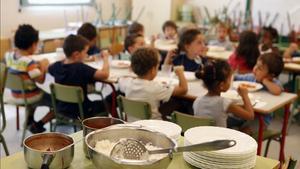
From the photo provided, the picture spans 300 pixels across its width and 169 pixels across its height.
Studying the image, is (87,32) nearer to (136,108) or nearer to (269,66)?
(136,108)

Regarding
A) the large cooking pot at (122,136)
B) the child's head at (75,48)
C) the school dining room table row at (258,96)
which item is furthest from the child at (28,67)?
the large cooking pot at (122,136)

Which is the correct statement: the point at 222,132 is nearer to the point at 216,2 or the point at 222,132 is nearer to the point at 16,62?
the point at 16,62

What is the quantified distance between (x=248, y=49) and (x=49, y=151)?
3046 mm

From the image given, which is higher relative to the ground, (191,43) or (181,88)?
(191,43)

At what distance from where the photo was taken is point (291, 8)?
600 centimetres

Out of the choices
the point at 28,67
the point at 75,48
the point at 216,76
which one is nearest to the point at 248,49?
the point at 216,76

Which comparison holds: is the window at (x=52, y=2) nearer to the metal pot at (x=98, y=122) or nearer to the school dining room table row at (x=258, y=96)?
the school dining room table row at (x=258, y=96)

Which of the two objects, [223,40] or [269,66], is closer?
[269,66]

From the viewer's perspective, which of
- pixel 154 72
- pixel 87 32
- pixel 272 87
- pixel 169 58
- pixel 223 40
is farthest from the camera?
pixel 223 40

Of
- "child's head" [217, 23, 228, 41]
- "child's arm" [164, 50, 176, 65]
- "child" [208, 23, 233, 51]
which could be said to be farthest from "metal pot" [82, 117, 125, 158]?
"child's head" [217, 23, 228, 41]

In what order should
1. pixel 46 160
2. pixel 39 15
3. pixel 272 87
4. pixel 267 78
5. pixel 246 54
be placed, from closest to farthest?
pixel 46 160 → pixel 272 87 → pixel 267 78 → pixel 246 54 → pixel 39 15

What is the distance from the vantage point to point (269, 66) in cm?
304

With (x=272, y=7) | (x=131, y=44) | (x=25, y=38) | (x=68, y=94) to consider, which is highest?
(x=272, y=7)

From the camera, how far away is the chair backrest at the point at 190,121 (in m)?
2.23
